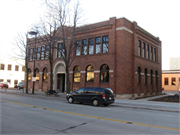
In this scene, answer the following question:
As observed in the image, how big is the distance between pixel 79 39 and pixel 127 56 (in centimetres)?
770

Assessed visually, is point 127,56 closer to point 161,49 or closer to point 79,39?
point 79,39

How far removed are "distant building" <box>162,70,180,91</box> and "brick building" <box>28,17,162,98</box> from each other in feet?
62.0

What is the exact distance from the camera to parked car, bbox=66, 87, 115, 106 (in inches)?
530

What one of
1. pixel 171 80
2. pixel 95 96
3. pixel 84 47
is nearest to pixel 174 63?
pixel 171 80

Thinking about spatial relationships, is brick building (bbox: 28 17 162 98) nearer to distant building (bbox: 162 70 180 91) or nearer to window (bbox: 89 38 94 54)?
window (bbox: 89 38 94 54)

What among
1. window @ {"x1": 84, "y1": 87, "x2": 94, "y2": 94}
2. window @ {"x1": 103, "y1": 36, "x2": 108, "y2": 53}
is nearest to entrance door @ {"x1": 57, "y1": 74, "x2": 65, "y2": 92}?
window @ {"x1": 103, "y1": 36, "x2": 108, "y2": 53}

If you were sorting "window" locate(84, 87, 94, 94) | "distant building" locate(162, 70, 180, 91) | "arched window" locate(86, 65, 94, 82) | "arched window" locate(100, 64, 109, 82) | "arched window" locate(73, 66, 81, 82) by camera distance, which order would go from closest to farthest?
"window" locate(84, 87, 94, 94), "arched window" locate(100, 64, 109, 82), "arched window" locate(86, 65, 94, 82), "arched window" locate(73, 66, 81, 82), "distant building" locate(162, 70, 180, 91)

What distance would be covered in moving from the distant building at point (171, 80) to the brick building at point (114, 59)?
62.0ft

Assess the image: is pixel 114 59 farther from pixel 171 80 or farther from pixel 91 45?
pixel 171 80

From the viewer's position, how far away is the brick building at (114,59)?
20750 mm

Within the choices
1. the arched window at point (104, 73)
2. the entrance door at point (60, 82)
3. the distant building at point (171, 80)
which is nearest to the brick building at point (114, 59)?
the arched window at point (104, 73)

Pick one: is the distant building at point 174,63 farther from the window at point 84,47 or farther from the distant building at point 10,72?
the window at point 84,47

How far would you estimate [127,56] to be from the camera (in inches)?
832

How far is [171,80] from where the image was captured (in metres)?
43.8
